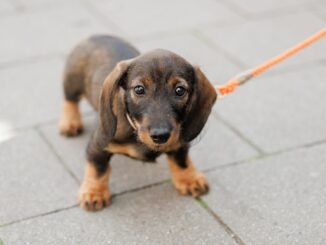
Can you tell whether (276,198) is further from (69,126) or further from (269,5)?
(269,5)

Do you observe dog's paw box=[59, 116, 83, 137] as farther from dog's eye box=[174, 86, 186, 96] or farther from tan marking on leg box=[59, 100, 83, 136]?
dog's eye box=[174, 86, 186, 96]

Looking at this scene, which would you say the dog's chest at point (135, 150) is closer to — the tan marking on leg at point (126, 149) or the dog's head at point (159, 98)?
the tan marking on leg at point (126, 149)

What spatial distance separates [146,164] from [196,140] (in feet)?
1.42

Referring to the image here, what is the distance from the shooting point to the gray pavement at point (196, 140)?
4.23m

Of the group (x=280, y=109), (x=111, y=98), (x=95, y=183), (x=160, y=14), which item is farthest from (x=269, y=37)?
(x=111, y=98)

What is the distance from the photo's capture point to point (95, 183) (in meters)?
4.41

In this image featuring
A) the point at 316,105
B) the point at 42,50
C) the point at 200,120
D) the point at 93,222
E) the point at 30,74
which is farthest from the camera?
the point at 42,50

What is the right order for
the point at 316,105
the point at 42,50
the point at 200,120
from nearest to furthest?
the point at 200,120 < the point at 316,105 < the point at 42,50

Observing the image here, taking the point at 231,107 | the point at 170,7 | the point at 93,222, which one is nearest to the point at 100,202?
the point at 93,222

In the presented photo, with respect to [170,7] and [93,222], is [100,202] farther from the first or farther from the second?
[170,7]

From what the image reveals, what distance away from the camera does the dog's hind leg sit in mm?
5086

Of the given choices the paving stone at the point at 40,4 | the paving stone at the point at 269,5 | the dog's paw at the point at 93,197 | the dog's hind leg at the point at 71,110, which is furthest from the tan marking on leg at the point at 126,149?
the paving stone at the point at 40,4

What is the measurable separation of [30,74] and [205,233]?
293 centimetres

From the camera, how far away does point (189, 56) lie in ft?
21.5
